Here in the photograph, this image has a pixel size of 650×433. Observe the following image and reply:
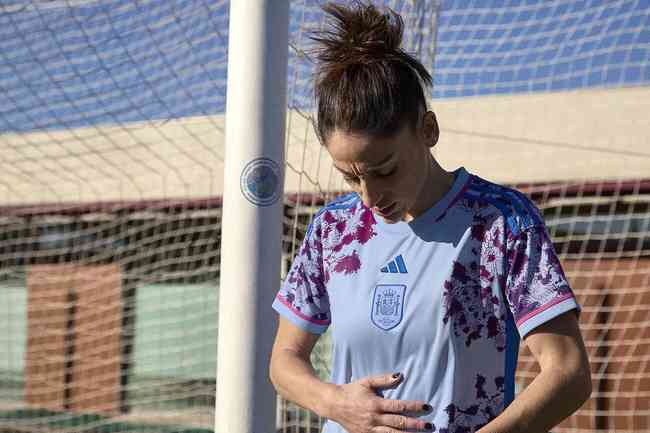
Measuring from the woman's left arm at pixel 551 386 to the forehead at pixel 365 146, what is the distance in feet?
1.04

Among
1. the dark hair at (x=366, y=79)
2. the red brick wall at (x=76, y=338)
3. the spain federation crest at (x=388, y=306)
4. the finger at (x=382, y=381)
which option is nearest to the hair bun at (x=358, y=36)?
the dark hair at (x=366, y=79)

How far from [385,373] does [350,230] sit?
0.77 feet

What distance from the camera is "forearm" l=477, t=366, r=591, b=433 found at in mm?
1167

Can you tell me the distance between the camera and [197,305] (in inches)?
347

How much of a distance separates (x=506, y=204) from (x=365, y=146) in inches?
8.6

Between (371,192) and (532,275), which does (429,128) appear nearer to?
(371,192)

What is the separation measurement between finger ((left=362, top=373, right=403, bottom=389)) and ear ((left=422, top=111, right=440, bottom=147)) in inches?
13.6

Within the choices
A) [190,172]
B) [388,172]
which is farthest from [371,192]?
[190,172]

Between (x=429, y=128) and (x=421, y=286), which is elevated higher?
(x=429, y=128)

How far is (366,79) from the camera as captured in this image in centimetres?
125

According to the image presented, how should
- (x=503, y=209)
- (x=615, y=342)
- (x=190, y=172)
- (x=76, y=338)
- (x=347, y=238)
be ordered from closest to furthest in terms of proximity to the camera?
1. (x=503, y=209)
2. (x=347, y=238)
3. (x=615, y=342)
4. (x=190, y=172)
5. (x=76, y=338)

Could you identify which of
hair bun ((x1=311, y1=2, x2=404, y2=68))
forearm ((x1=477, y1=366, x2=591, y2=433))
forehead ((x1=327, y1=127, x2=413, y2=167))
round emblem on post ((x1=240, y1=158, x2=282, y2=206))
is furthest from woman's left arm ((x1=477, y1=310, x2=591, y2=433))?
round emblem on post ((x1=240, y1=158, x2=282, y2=206))

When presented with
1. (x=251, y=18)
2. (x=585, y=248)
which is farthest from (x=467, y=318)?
(x=585, y=248)

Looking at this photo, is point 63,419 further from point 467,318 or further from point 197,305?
point 467,318
